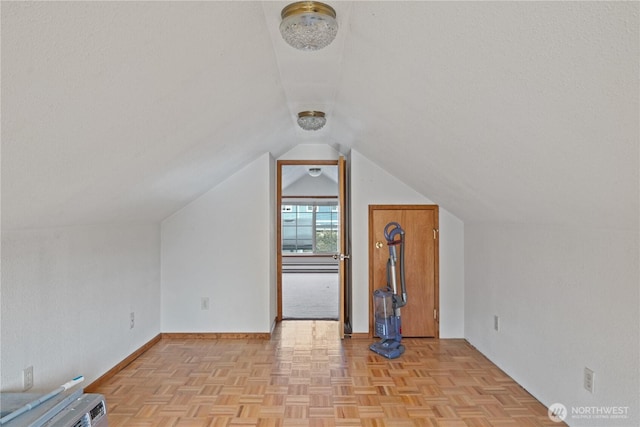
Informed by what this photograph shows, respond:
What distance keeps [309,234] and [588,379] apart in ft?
29.3

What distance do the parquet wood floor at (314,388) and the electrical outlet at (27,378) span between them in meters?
0.53

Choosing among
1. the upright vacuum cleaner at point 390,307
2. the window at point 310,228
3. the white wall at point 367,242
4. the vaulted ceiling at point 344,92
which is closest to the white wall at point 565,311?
the vaulted ceiling at point 344,92

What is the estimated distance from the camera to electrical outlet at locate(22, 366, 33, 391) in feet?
7.17

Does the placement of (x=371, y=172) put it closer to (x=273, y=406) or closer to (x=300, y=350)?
(x=300, y=350)

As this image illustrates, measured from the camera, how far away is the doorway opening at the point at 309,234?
718 cm

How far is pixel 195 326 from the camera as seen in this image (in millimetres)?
4238

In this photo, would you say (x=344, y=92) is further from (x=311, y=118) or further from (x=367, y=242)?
(x=367, y=242)

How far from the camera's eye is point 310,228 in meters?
10.9

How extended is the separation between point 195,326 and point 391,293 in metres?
2.16

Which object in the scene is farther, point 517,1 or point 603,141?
point 603,141

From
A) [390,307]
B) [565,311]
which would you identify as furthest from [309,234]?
[565,311]

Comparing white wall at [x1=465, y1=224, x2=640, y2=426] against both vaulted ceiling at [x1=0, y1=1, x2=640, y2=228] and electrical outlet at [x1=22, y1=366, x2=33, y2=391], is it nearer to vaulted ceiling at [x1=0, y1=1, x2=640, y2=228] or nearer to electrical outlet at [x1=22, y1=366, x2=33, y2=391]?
vaulted ceiling at [x1=0, y1=1, x2=640, y2=228]

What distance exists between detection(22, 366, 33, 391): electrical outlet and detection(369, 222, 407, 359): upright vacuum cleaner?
8.71ft

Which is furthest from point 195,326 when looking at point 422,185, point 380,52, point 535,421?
point 380,52
